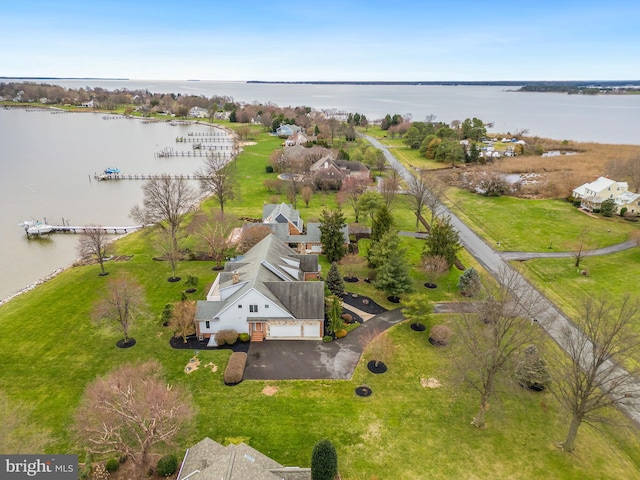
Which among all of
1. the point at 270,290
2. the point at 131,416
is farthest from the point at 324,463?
the point at 270,290

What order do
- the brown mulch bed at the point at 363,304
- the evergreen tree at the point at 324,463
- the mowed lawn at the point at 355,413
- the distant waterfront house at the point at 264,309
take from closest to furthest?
the evergreen tree at the point at 324,463
the mowed lawn at the point at 355,413
the distant waterfront house at the point at 264,309
the brown mulch bed at the point at 363,304

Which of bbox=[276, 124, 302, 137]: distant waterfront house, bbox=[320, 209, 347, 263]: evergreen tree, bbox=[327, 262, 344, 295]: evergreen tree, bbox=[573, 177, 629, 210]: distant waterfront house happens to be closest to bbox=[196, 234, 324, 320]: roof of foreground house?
bbox=[327, 262, 344, 295]: evergreen tree

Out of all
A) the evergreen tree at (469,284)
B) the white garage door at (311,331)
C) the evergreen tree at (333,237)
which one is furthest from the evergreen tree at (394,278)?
the evergreen tree at (333,237)

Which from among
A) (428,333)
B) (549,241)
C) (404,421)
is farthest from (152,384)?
(549,241)

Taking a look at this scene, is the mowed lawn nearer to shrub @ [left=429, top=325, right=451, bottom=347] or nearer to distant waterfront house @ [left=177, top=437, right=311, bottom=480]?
shrub @ [left=429, top=325, right=451, bottom=347]

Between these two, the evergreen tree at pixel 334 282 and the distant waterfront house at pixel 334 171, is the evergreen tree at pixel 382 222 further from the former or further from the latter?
the distant waterfront house at pixel 334 171

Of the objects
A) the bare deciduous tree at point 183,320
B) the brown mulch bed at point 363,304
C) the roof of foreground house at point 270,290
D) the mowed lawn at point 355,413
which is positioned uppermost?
the roof of foreground house at point 270,290

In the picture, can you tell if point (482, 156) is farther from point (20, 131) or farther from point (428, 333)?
point (20, 131)
